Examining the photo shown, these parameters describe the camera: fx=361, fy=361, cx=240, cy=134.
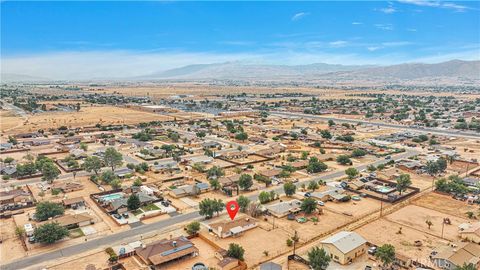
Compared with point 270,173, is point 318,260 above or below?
above

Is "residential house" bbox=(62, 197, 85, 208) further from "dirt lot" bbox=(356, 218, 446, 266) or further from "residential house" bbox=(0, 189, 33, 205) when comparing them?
"dirt lot" bbox=(356, 218, 446, 266)

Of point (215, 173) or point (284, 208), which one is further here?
point (215, 173)

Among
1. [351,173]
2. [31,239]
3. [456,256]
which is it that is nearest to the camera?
[456,256]

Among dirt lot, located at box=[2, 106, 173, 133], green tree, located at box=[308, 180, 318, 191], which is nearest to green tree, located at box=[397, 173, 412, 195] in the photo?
green tree, located at box=[308, 180, 318, 191]

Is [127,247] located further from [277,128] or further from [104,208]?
[277,128]

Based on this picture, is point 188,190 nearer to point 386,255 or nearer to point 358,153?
point 386,255

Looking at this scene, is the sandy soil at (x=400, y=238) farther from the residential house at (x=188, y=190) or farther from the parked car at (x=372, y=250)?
the residential house at (x=188, y=190)

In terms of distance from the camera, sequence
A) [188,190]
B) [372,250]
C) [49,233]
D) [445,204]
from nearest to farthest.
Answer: [372,250] → [49,233] → [445,204] → [188,190]

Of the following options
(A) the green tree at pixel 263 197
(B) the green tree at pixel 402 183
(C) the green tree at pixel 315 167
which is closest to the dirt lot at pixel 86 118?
(C) the green tree at pixel 315 167

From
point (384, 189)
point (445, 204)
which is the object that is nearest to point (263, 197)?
point (384, 189)
